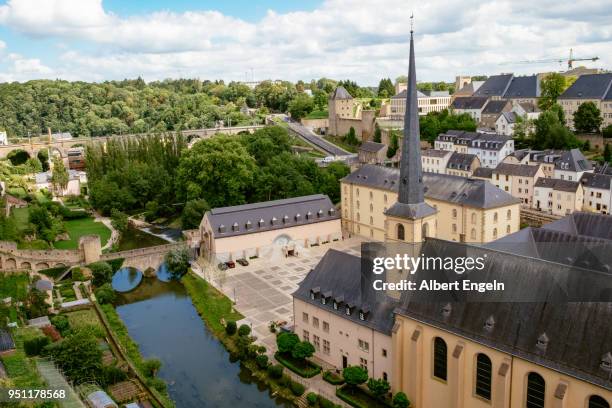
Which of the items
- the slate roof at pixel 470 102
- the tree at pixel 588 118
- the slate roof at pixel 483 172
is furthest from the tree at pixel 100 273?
the slate roof at pixel 470 102

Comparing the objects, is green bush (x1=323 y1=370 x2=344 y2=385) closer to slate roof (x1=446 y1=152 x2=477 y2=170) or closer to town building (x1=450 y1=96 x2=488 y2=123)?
slate roof (x1=446 y1=152 x2=477 y2=170)

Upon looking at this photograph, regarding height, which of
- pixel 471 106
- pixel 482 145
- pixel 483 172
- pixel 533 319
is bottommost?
pixel 483 172

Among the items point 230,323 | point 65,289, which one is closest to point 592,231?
point 230,323

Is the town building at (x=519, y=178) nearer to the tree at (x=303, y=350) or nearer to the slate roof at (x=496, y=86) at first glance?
the tree at (x=303, y=350)

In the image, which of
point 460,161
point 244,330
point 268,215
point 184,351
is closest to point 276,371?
point 244,330

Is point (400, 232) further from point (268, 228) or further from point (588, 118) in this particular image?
point (588, 118)

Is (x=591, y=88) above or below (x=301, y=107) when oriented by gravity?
above

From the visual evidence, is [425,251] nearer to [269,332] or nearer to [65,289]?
[269,332]
